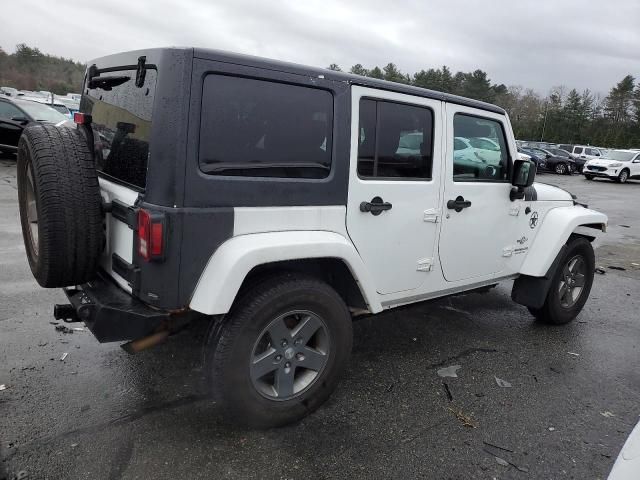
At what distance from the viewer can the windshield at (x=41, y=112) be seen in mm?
12801

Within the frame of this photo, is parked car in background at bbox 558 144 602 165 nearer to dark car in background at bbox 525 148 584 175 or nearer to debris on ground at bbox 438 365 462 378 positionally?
dark car in background at bbox 525 148 584 175

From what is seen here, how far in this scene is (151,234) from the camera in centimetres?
232

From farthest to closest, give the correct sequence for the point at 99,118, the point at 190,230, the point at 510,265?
the point at 510,265, the point at 99,118, the point at 190,230

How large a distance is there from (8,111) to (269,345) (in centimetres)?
1313

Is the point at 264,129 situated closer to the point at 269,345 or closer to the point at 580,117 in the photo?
the point at 269,345

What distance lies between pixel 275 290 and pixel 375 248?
0.80 meters

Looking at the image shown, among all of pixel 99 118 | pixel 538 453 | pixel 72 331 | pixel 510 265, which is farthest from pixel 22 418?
pixel 510 265

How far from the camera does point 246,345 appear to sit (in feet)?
8.48

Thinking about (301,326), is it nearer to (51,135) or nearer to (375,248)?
(375,248)

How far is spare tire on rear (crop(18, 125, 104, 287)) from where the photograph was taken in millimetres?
2512

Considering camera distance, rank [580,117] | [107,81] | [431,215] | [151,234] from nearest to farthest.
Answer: [151,234] < [107,81] < [431,215] < [580,117]

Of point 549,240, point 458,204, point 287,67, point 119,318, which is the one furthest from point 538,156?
point 119,318

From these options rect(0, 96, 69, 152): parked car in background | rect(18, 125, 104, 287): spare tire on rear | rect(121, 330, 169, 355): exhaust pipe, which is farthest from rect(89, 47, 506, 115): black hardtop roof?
rect(0, 96, 69, 152): parked car in background

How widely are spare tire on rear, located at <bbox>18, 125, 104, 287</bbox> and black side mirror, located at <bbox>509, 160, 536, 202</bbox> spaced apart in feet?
10.2
